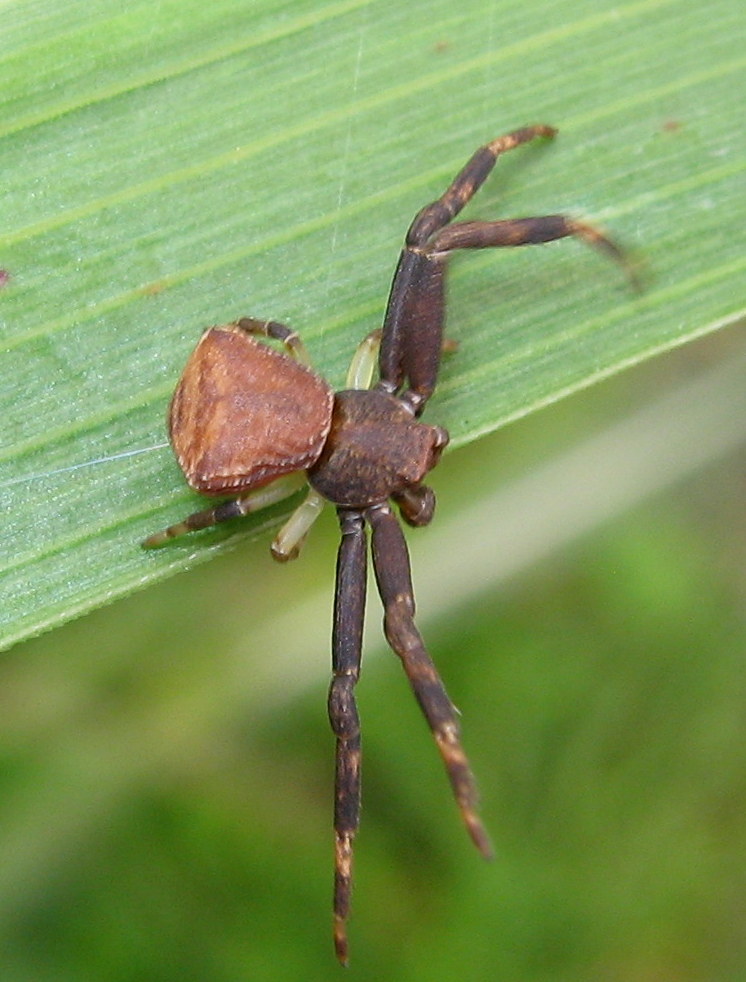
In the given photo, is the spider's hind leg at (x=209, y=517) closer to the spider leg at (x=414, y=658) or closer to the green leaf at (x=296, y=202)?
the green leaf at (x=296, y=202)

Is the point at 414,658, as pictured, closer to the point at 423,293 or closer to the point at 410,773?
the point at 423,293

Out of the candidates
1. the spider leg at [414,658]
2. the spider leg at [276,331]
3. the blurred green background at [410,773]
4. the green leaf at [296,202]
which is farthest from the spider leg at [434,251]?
the blurred green background at [410,773]

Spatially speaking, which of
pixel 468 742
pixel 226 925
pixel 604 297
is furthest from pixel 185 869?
pixel 604 297

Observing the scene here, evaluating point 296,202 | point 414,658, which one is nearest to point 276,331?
point 296,202

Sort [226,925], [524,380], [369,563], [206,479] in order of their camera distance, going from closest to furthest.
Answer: [206,479], [524,380], [369,563], [226,925]

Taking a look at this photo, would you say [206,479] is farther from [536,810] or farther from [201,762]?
[536,810]

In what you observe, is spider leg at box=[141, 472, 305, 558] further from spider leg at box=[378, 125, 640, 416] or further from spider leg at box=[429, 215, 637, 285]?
spider leg at box=[429, 215, 637, 285]
